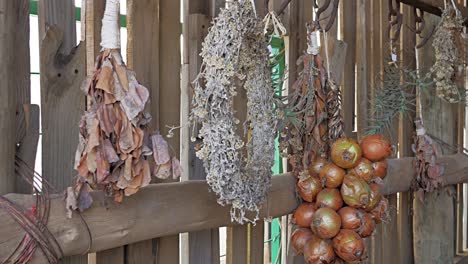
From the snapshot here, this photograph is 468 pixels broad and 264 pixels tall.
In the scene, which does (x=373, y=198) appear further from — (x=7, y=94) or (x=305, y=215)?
(x=7, y=94)

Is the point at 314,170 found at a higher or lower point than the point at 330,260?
higher

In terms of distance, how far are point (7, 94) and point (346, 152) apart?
0.75 m

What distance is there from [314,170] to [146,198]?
1.44 ft

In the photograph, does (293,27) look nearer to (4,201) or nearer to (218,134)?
(218,134)

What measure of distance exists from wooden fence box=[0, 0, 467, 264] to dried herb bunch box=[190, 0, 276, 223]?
0.18 meters

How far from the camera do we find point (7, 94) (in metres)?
0.99

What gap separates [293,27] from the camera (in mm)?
1786

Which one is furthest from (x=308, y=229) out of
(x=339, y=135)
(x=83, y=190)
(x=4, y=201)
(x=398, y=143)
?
(x=398, y=143)

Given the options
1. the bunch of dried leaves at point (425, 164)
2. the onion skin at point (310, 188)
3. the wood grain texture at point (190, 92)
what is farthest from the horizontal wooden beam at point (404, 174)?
the wood grain texture at point (190, 92)

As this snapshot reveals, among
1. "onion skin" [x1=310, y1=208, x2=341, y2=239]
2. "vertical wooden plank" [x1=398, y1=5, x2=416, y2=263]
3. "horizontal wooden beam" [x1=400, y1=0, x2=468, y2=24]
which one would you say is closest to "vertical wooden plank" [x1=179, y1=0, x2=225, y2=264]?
"onion skin" [x1=310, y1=208, x2=341, y2=239]

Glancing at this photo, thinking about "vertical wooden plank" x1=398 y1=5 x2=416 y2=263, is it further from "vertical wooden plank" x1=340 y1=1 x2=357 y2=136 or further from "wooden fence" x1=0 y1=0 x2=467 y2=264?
"vertical wooden plank" x1=340 y1=1 x2=357 y2=136

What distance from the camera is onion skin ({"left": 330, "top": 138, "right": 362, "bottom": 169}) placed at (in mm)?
1261

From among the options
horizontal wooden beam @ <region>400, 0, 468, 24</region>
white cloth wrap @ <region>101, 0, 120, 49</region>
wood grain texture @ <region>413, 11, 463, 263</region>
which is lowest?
wood grain texture @ <region>413, 11, 463, 263</region>

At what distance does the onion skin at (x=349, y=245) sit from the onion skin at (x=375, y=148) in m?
0.20
